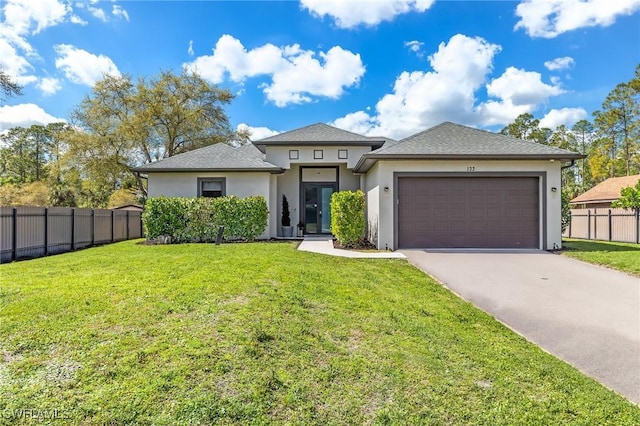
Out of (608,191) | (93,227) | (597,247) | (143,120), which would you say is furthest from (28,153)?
(608,191)

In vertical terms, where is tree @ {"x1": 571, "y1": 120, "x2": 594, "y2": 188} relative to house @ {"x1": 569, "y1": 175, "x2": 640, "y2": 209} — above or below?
above

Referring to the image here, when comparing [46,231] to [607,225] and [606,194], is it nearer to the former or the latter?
[607,225]

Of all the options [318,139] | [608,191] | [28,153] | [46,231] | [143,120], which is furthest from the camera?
[28,153]

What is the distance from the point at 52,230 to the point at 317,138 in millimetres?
10011

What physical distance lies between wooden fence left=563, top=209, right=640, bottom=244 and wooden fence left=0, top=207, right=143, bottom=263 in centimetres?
2158

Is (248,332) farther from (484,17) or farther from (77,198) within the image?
(77,198)

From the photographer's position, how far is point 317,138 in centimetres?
1536

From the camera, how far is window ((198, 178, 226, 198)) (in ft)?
47.4

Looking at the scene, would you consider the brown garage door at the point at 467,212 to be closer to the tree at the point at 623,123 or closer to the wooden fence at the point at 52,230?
the wooden fence at the point at 52,230

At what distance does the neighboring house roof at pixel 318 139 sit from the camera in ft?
49.3

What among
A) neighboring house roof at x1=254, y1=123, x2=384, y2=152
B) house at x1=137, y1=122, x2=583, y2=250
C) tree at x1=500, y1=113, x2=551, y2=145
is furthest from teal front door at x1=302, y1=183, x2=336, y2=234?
tree at x1=500, y1=113, x2=551, y2=145

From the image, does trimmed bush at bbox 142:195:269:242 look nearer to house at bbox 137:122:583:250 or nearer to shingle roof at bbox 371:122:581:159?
house at bbox 137:122:583:250

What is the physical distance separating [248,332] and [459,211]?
30.9ft

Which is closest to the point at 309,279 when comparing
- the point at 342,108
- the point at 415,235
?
the point at 415,235
